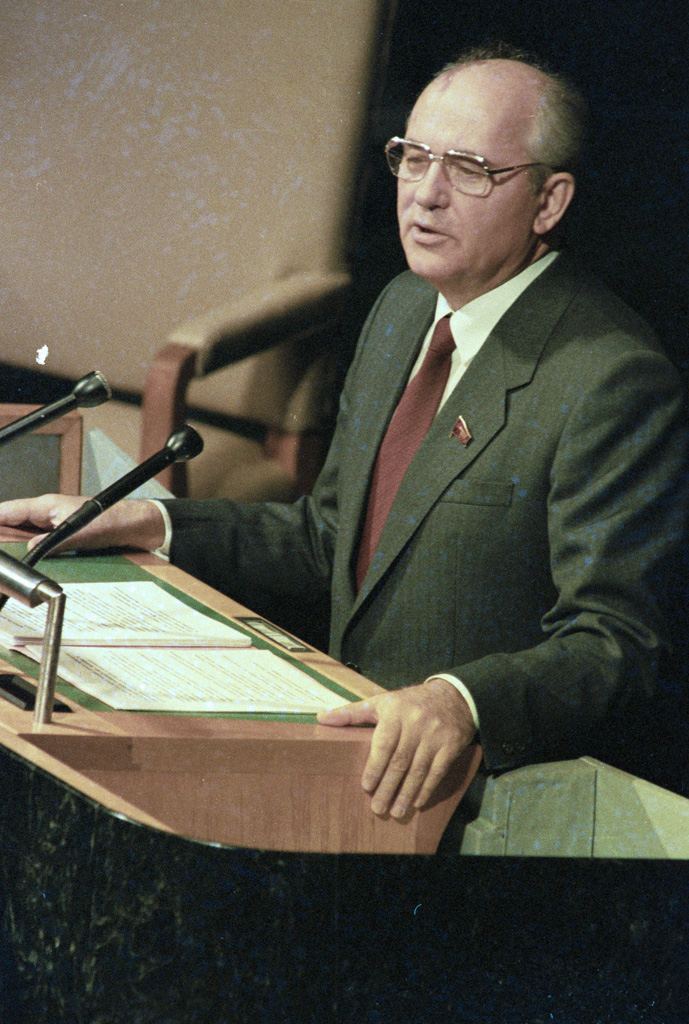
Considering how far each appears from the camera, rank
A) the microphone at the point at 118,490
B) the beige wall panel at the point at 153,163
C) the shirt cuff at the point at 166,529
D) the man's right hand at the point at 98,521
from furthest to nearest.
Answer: the beige wall panel at the point at 153,163
the shirt cuff at the point at 166,529
the man's right hand at the point at 98,521
the microphone at the point at 118,490

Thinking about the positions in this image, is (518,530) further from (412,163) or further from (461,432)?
(412,163)

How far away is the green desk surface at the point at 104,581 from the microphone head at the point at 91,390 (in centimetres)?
21

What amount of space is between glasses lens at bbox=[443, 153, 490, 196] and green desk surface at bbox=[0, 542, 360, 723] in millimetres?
650

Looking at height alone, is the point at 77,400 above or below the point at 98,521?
above

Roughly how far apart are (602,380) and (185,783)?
2.44ft

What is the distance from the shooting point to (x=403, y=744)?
3.48 ft

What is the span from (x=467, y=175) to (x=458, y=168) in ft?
0.05

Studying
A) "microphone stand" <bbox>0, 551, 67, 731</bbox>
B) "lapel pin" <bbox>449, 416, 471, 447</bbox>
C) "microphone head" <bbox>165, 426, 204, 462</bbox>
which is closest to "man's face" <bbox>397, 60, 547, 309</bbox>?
"lapel pin" <bbox>449, 416, 471, 447</bbox>

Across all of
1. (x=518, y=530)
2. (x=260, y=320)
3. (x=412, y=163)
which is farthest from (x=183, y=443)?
(x=260, y=320)

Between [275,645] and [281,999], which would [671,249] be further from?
[281,999]

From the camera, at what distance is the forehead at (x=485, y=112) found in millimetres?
1586

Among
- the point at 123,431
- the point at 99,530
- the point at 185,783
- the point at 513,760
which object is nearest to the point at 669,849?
the point at 513,760

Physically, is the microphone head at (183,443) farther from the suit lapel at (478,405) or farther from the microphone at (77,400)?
the suit lapel at (478,405)

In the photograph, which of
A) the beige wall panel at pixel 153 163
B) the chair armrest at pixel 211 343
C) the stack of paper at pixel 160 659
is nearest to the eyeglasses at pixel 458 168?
the beige wall panel at pixel 153 163
